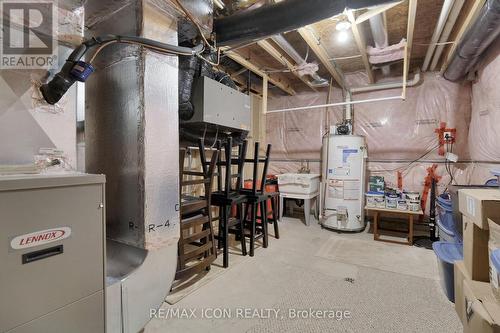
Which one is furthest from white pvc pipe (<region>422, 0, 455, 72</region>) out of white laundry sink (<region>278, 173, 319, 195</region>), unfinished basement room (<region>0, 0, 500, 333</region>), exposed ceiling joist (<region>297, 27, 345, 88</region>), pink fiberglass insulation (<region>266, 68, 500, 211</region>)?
white laundry sink (<region>278, 173, 319, 195</region>)

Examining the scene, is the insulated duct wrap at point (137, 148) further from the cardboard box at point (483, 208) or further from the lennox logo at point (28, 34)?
the cardboard box at point (483, 208)

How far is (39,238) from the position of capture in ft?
2.68

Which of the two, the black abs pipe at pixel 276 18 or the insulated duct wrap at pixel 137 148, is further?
the black abs pipe at pixel 276 18

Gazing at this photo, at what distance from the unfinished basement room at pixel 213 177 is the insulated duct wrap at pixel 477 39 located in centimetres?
2

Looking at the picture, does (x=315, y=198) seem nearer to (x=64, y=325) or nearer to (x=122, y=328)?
(x=122, y=328)

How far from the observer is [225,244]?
2439 mm

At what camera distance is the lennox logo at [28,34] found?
3.41 ft

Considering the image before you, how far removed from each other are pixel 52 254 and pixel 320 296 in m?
1.80

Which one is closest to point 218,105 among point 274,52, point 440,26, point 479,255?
point 274,52

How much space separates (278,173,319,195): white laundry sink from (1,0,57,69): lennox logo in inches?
133

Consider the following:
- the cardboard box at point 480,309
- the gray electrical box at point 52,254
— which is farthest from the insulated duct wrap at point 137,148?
the cardboard box at point 480,309

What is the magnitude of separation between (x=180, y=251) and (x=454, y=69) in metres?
3.76

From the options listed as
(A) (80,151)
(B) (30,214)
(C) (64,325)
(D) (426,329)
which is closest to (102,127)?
(A) (80,151)

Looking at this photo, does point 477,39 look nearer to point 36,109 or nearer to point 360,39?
point 360,39
